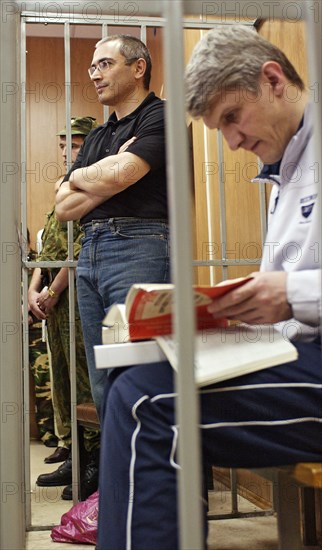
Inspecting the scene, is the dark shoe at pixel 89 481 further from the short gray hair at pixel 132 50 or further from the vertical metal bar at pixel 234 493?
the short gray hair at pixel 132 50

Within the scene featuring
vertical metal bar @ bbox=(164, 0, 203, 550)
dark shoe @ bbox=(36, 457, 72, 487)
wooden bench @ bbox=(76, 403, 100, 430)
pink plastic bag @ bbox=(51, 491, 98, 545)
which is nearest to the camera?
vertical metal bar @ bbox=(164, 0, 203, 550)

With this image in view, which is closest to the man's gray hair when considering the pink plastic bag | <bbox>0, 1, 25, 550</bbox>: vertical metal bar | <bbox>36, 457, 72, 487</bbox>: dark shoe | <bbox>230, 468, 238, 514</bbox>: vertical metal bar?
<bbox>0, 1, 25, 550</bbox>: vertical metal bar

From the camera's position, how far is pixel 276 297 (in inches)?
41.9

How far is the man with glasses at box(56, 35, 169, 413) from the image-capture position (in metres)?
1.87

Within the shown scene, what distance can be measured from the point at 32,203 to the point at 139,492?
4453mm

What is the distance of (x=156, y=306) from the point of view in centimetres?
101

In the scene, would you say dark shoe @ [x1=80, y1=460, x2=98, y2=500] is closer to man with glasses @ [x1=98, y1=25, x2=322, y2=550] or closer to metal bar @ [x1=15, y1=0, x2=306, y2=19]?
man with glasses @ [x1=98, y1=25, x2=322, y2=550]

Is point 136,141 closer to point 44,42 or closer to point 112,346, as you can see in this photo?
point 112,346

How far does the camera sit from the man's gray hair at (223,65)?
1227 mm

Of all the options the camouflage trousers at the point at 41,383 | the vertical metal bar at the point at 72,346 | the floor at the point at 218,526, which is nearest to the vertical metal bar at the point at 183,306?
the floor at the point at 218,526

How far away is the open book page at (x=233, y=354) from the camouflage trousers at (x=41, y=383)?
9.96 feet

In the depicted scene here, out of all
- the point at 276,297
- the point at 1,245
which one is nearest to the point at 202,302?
the point at 276,297

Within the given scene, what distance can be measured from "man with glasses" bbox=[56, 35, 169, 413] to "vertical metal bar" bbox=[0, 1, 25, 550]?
62 centimetres

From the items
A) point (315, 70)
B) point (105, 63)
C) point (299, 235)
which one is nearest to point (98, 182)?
point (105, 63)
